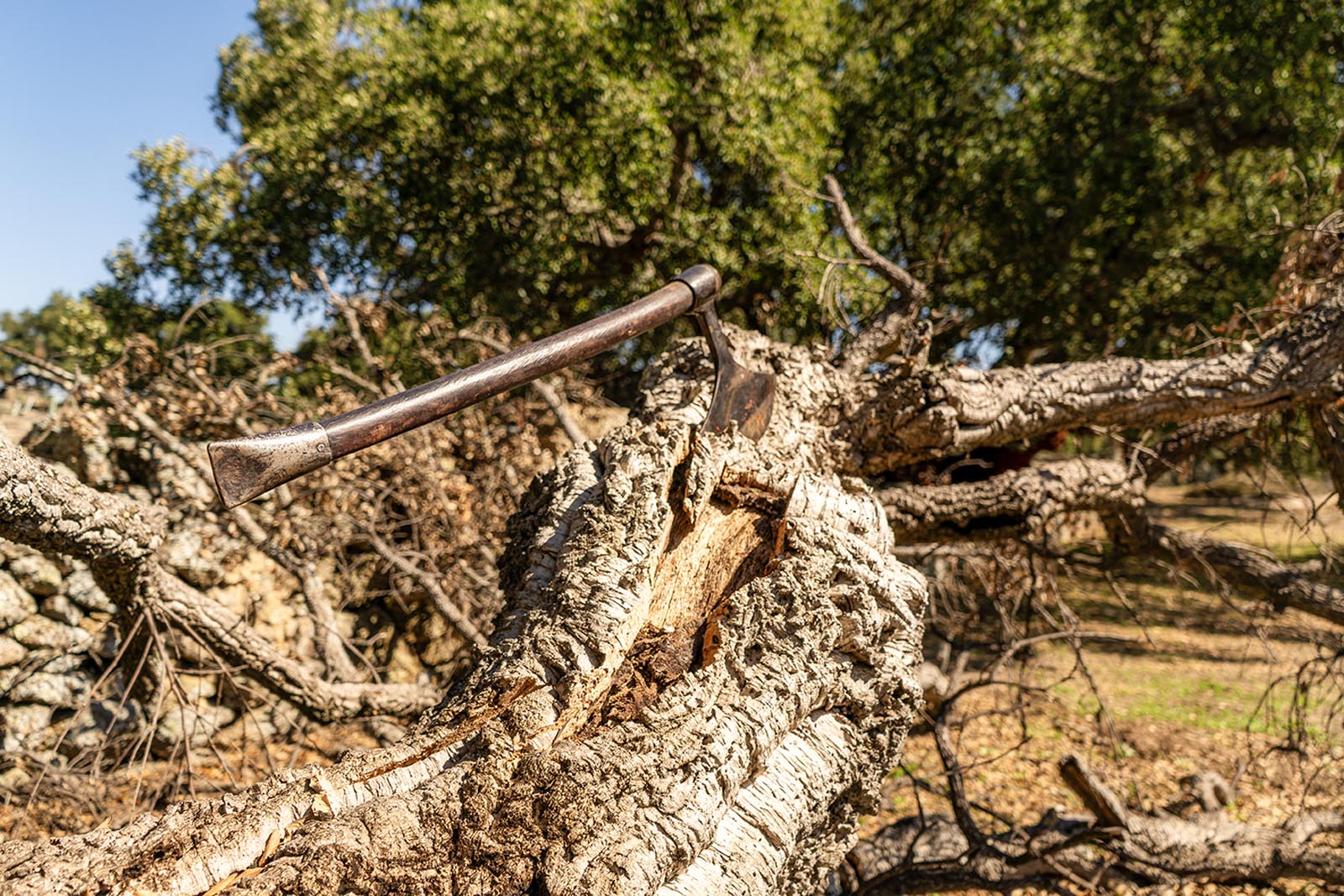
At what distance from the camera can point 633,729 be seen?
124cm

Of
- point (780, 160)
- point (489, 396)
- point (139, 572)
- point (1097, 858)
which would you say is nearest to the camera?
point (489, 396)

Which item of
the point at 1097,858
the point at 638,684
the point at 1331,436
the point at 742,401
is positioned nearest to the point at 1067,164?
the point at 1331,436

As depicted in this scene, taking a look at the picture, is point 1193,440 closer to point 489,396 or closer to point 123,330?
point 489,396

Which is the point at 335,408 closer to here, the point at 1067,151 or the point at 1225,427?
the point at 1225,427

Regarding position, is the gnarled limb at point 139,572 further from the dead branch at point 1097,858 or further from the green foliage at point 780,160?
the green foliage at point 780,160

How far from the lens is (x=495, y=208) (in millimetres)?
6980

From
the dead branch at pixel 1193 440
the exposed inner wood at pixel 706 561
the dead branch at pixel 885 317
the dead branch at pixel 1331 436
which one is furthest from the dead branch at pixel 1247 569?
the exposed inner wood at pixel 706 561

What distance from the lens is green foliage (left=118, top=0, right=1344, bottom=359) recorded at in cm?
630

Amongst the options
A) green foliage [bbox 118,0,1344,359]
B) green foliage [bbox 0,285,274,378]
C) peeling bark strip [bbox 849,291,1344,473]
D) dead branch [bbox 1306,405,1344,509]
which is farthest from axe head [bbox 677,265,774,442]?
green foliage [bbox 0,285,274,378]

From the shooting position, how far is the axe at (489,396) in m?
1.25

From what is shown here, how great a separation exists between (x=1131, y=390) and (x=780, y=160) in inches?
152

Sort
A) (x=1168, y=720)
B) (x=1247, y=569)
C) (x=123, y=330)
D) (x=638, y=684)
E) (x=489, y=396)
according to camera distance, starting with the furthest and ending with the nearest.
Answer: (x=123, y=330) < (x=1168, y=720) < (x=1247, y=569) < (x=489, y=396) < (x=638, y=684)

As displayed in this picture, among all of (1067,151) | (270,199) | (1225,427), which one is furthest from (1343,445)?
(270,199)

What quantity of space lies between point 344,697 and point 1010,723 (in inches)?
227
